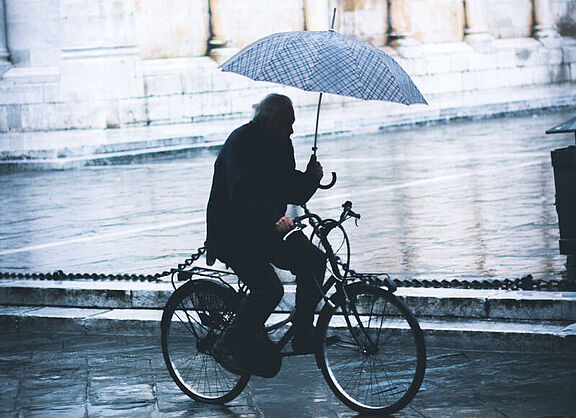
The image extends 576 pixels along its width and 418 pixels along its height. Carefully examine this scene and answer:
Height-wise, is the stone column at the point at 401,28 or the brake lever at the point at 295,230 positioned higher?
the stone column at the point at 401,28

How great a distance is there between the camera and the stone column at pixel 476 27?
30453mm

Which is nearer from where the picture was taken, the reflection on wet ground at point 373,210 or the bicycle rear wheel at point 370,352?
the bicycle rear wheel at point 370,352

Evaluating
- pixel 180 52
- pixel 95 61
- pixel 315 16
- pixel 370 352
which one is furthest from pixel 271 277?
pixel 315 16

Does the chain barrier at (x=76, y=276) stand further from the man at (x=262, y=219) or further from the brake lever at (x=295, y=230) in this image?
the brake lever at (x=295, y=230)

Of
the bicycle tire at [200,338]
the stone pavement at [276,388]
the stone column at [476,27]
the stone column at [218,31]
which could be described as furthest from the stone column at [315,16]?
the bicycle tire at [200,338]

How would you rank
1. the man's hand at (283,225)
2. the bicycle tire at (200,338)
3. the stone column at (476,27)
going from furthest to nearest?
the stone column at (476,27) < the bicycle tire at (200,338) < the man's hand at (283,225)

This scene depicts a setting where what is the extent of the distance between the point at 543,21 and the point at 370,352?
28534 mm

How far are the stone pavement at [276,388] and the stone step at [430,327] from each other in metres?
0.06

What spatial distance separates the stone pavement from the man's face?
128cm

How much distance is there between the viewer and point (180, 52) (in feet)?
81.9

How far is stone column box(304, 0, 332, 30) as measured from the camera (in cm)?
2695

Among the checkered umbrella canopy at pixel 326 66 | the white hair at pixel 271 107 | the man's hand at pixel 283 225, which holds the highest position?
the checkered umbrella canopy at pixel 326 66

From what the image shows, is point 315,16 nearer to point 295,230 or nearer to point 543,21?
point 543,21

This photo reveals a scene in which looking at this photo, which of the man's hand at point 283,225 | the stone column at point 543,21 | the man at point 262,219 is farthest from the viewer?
the stone column at point 543,21
